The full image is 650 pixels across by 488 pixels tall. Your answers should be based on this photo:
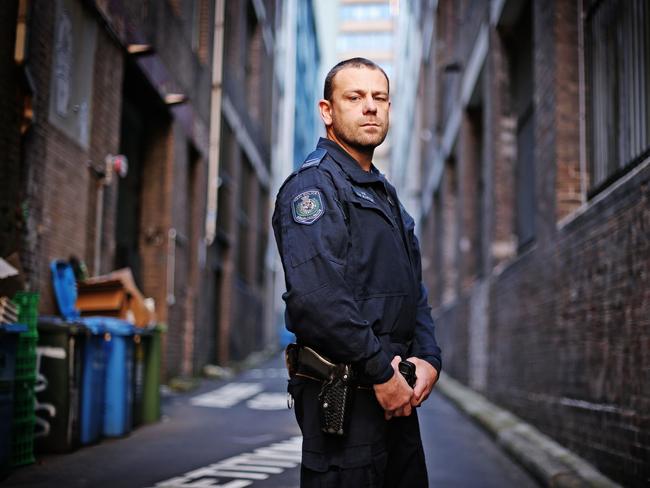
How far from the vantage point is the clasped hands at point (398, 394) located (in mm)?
2375

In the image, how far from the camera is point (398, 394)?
2.39 meters

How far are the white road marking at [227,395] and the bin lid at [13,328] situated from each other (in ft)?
18.5

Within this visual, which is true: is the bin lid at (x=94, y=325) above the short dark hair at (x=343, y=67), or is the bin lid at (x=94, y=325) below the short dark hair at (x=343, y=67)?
below

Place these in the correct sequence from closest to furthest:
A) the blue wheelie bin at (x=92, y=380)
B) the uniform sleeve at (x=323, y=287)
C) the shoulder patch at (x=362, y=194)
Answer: the uniform sleeve at (x=323, y=287) < the shoulder patch at (x=362, y=194) < the blue wheelie bin at (x=92, y=380)

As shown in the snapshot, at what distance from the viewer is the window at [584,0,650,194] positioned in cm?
573

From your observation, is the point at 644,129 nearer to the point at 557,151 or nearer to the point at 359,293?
the point at 557,151

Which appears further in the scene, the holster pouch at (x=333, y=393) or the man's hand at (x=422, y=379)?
the man's hand at (x=422, y=379)

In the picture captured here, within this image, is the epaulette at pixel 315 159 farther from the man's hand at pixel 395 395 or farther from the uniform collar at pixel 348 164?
the man's hand at pixel 395 395

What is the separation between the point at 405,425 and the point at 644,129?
3.88 meters

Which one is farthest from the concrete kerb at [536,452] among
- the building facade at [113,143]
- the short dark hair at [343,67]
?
the building facade at [113,143]

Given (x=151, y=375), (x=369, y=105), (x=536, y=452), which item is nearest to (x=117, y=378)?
(x=151, y=375)

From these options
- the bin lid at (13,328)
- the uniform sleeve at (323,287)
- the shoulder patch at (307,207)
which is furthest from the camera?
the bin lid at (13,328)

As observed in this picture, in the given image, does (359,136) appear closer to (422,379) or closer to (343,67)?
(343,67)

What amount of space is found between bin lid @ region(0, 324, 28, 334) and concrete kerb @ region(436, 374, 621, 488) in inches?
142
